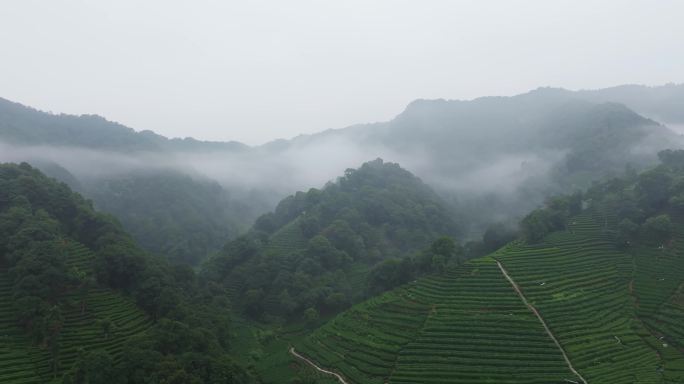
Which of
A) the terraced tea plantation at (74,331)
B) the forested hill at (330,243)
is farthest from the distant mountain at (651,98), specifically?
the terraced tea plantation at (74,331)

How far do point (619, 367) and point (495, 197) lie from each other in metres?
69.7

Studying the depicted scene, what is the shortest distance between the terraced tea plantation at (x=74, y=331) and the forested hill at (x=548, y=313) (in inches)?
613

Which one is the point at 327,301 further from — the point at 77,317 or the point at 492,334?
the point at 77,317

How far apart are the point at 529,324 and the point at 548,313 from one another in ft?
7.85

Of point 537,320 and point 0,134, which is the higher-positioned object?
point 0,134

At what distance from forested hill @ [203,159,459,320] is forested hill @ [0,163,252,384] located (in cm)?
897

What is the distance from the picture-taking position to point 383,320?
40.2 metres

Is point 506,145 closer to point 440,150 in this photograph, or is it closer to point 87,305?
point 440,150

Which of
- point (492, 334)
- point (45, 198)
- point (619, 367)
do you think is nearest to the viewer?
point (619, 367)

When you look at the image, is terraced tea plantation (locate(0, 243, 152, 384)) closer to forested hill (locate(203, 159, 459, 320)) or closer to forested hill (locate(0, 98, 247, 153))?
forested hill (locate(203, 159, 459, 320))

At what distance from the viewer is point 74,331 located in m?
34.1

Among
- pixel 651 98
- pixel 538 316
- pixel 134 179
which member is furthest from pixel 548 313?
pixel 651 98

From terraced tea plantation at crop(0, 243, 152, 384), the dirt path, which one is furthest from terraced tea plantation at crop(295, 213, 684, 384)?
terraced tea plantation at crop(0, 243, 152, 384)

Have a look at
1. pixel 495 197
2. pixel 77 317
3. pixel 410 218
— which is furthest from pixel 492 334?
pixel 495 197
